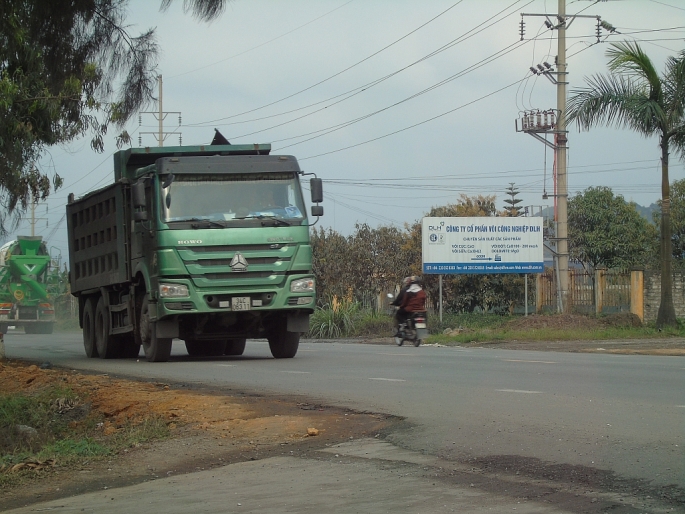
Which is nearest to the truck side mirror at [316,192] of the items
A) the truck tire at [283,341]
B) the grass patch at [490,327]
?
the truck tire at [283,341]

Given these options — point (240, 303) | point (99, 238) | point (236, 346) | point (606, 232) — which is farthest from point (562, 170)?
point (240, 303)

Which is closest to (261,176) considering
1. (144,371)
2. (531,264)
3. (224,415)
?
(144,371)

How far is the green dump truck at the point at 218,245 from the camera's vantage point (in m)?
15.8

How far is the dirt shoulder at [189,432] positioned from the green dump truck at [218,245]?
3.51 metres

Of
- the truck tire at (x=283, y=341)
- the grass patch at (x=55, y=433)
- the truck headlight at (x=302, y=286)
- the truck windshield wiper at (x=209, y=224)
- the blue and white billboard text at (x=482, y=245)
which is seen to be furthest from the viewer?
the blue and white billboard text at (x=482, y=245)

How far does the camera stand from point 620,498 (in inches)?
234

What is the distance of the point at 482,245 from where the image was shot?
29.7m

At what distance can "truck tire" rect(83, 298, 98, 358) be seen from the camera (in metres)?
20.4

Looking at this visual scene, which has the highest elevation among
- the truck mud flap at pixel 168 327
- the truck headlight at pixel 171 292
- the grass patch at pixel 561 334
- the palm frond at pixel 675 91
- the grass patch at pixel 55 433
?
the palm frond at pixel 675 91

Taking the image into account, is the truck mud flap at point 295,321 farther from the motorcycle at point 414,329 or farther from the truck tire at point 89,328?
the motorcycle at point 414,329

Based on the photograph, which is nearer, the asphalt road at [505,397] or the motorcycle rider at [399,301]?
the asphalt road at [505,397]

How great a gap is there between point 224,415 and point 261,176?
7.19 meters

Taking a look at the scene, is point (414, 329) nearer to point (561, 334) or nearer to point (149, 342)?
point (561, 334)

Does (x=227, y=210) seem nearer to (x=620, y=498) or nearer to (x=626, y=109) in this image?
(x=620, y=498)
